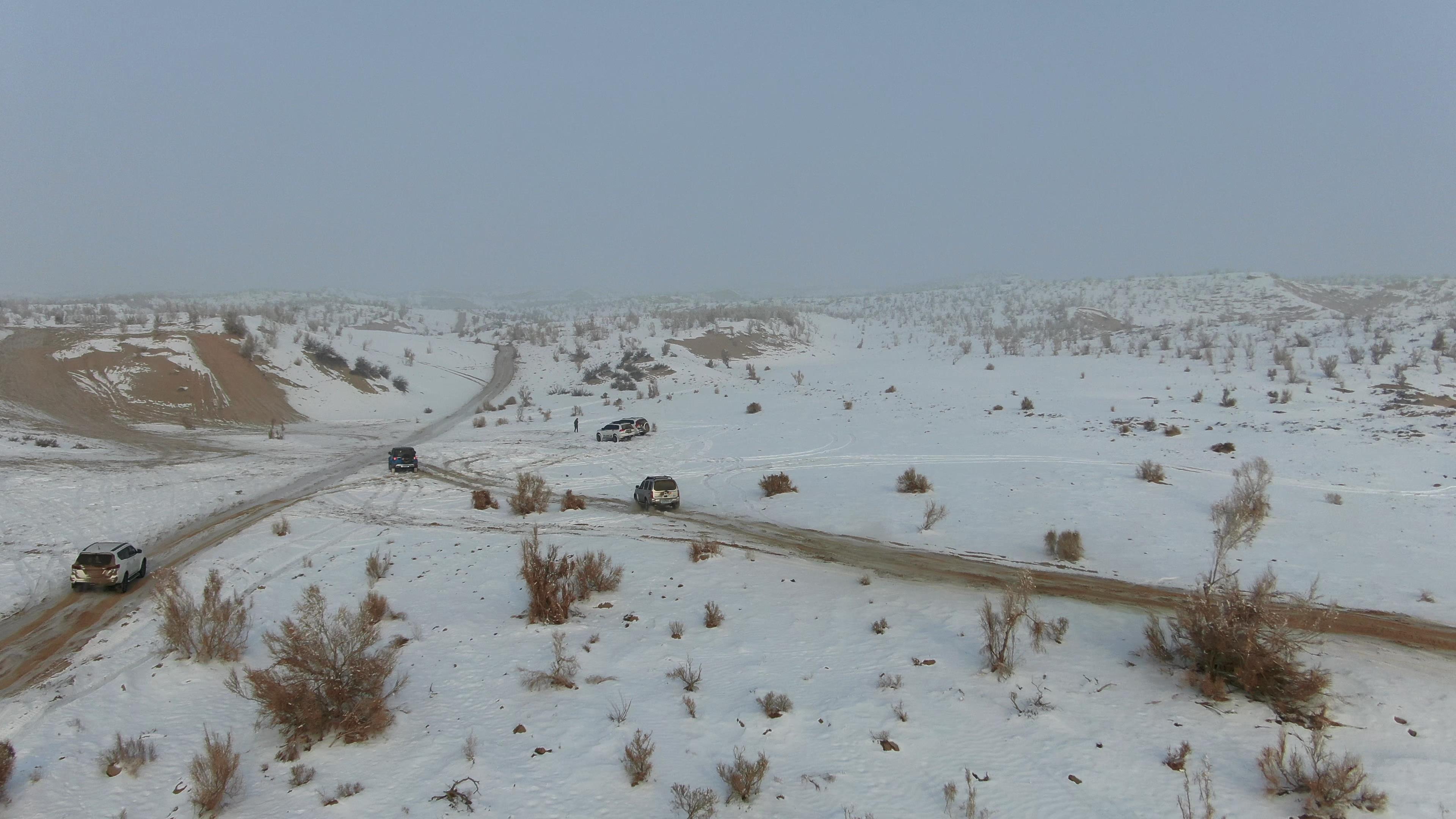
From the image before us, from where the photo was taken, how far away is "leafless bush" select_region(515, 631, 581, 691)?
1109cm

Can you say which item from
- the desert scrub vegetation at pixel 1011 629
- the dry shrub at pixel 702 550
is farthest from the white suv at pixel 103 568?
the desert scrub vegetation at pixel 1011 629

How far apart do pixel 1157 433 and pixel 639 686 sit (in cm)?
3080

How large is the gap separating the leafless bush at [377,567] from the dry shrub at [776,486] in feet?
42.9

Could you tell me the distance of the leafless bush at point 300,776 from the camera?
873 cm

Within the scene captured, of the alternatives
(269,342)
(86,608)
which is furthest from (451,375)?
(86,608)

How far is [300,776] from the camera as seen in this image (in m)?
8.79

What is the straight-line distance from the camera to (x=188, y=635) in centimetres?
1237

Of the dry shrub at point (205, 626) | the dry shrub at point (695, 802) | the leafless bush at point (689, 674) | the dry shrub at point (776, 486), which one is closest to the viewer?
the dry shrub at point (695, 802)

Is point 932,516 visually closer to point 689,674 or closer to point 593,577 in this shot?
point 593,577

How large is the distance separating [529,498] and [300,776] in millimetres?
14721

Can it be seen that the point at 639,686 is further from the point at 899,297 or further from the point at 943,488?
the point at 899,297

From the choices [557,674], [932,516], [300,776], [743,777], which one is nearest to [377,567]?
[557,674]

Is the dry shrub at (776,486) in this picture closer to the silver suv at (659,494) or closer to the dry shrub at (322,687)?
the silver suv at (659,494)

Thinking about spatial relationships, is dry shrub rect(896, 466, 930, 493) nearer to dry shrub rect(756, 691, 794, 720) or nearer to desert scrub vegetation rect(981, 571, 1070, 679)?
desert scrub vegetation rect(981, 571, 1070, 679)
